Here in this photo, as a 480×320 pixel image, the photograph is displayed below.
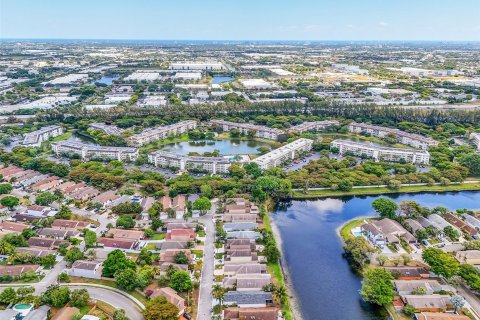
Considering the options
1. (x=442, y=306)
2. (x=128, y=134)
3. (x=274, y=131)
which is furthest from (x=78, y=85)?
(x=442, y=306)

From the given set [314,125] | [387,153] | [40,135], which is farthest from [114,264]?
[314,125]

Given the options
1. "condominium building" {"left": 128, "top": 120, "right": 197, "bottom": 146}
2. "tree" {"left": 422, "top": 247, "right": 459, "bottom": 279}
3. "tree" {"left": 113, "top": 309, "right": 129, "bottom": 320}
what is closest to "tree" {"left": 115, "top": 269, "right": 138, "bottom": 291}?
"tree" {"left": 113, "top": 309, "right": 129, "bottom": 320}

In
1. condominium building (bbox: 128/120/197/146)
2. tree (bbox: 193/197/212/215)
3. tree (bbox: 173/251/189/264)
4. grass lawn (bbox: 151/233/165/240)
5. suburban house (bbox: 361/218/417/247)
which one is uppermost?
condominium building (bbox: 128/120/197/146)

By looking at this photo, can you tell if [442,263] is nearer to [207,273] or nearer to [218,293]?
[218,293]

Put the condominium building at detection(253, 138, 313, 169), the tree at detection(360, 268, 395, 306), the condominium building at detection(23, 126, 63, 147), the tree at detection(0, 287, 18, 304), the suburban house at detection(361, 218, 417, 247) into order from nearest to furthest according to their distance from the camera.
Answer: the tree at detection(0, 287, 18, 304), the tree at detection(360, 268, 395, 306), the suburban house at detection(361, 218, 417, 247), the condominium building at detection(253, 138, 313, 169), the condominium building at detection(23, 126, 63, 147)

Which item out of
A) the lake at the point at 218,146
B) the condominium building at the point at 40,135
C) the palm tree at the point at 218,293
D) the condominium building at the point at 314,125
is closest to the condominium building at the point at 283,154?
the lake at the point at 218,146

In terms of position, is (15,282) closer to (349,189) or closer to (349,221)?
(349,221)

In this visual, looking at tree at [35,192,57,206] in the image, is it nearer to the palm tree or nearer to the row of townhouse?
the row of townhouse

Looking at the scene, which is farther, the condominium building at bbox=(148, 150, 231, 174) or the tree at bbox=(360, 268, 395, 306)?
the condominium building at bbox=(148, 150, 231, 174)
